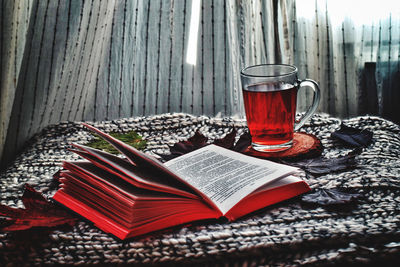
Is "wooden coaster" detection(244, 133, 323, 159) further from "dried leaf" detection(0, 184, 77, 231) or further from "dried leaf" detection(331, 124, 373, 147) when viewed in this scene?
"dried leaf" detection(0, 184, 77, 231)

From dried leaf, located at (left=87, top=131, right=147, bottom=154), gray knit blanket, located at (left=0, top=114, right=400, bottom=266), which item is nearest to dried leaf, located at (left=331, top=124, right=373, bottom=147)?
gray knit blanket, located at (left=0, top=114, right=400, bottom=266)

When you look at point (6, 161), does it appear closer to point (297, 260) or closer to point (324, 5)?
point (297, 260)

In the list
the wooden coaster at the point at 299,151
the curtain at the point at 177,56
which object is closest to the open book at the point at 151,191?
the wooden coaster at the point at 299,151

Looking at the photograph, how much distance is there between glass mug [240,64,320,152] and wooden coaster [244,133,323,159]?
0.02 metres

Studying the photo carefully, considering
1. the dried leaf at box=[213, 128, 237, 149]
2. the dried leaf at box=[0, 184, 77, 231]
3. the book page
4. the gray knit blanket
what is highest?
the dried leaf at box=[213, 128, 237, 149]

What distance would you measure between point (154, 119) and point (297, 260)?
598 millimetres

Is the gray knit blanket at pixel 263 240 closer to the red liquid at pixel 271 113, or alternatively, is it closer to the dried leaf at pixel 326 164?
the dried leaf at pixel 326 164

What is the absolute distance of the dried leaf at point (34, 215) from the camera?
523 mm

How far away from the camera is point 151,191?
20.9 inches

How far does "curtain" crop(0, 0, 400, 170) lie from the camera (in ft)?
4.00

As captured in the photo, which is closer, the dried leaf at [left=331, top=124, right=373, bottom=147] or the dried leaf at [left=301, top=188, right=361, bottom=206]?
the dried leaf at [left=301, top=188, right=361, bottom=206]

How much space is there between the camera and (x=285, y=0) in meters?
1.32

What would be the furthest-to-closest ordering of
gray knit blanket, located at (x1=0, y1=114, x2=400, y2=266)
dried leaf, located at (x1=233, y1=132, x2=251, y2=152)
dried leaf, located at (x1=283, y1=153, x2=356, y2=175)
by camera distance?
1. dried leaf, located at (x1=233, y1=132, x2=251, y2=152)
2. dried leaf, located at (x1=283, y1=153, x2=356, y2=175)
3. gray knit blanket, located at (x1=0, y1=114, x2=400, y2=266)

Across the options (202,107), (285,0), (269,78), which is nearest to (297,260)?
(269,78)
